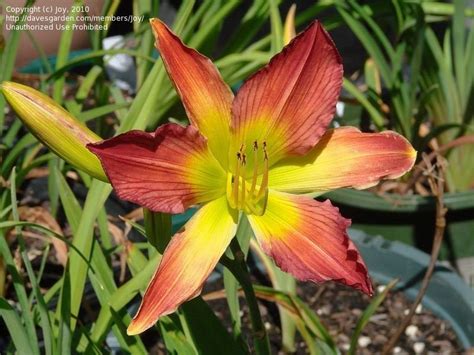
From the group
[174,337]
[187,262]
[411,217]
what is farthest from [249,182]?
[411,217]

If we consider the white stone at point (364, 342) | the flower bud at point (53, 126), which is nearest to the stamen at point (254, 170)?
the flower bud at point (53, 126)

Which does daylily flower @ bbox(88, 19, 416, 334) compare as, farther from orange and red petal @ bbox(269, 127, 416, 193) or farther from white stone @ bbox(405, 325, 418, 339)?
white stone @ bbox(405, 325, 418, 339)

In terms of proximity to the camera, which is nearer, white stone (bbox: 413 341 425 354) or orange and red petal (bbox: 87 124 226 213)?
orange and red petal (bbox: 87 124 226 213)

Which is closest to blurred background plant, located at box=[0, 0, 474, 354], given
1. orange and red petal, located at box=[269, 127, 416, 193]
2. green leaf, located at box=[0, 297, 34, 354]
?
green leaf, located at box=[0, 297, 34, 354]

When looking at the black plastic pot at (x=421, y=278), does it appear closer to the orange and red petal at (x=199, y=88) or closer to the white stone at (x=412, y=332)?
the white stone at (x=412, y=332)

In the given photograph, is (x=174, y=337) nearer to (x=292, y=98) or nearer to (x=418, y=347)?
(x=292, y=98)
